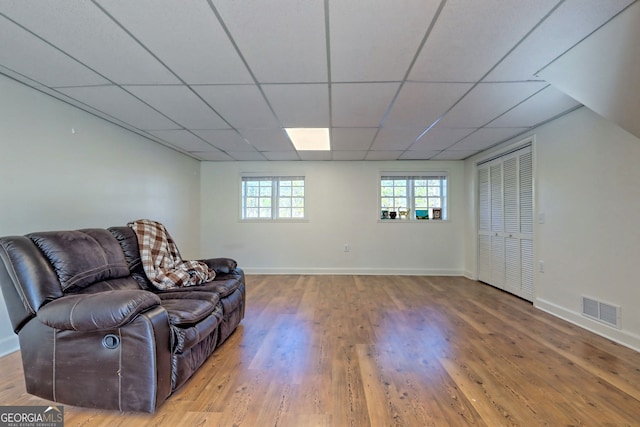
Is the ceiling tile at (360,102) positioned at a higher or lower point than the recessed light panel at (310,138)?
lower

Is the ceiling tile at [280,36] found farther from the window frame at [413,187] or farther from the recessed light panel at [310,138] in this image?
the window frame at [413,187]

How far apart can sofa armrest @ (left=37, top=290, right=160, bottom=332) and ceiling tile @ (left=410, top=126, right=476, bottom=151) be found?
3.57 m

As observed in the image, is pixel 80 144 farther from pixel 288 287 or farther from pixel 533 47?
pixel 533 47

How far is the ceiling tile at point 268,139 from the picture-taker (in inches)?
141

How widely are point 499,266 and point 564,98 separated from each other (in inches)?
104

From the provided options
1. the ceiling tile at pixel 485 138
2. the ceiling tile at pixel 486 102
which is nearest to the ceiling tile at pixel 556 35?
the ceiling tile at pixel 486 102

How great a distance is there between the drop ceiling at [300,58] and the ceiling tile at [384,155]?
4.17 feet

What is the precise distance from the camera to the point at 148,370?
59.1 inches

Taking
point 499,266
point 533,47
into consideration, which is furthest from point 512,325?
point 533,47

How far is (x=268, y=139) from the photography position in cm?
391

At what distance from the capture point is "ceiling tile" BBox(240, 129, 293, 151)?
3.58 meters

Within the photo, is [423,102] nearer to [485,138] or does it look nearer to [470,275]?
[485,138]

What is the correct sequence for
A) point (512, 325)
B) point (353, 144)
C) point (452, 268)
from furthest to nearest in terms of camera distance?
1. point (452, 268)
2. point (353, 144)
3. point (512, 325)

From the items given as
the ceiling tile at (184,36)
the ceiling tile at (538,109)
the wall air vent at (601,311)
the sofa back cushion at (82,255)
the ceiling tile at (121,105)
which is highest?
the ceiling tile at (538,109)
